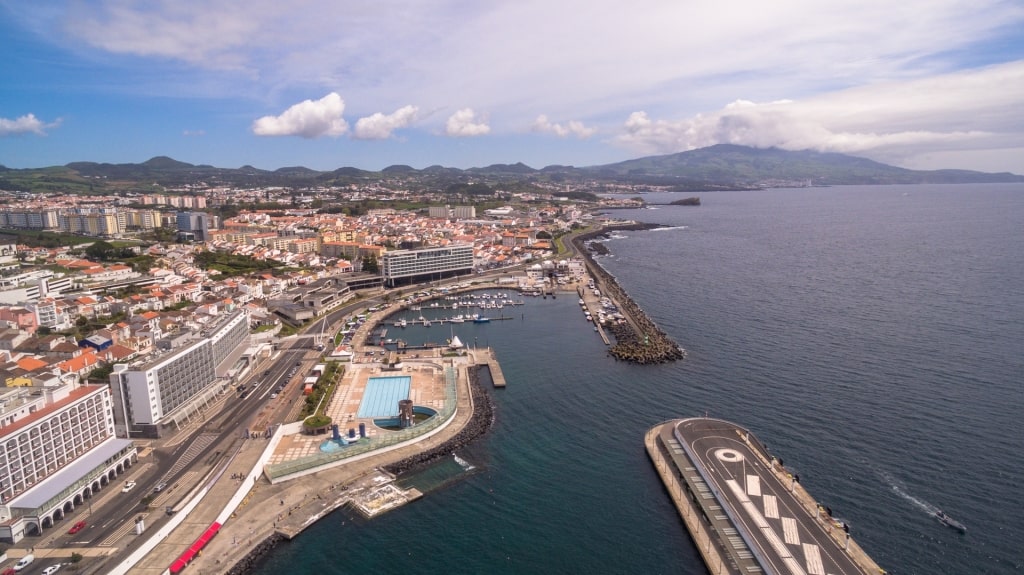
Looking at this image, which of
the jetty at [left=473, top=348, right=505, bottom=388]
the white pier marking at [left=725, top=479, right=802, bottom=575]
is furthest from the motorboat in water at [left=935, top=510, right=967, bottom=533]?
the jetty at [left=473, top=348, right=505, bottom=388]

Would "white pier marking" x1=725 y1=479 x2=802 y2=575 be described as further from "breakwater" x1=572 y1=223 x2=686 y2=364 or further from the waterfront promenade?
"breakwater" x1=572 y1=223 x2=686 y2=364

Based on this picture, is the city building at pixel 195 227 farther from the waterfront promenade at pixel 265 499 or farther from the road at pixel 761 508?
the road at pixel 761 508

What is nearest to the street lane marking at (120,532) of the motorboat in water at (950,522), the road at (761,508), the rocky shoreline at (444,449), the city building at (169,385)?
the rocky shoreline at (444,449)

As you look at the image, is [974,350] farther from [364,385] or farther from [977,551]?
[364,385]

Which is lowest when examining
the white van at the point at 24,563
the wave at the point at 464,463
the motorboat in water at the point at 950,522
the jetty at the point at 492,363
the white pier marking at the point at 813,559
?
the motorboat in water at the point at 950,522

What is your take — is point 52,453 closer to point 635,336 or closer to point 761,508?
point 761,508

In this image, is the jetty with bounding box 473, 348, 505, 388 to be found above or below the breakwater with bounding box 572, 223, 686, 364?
below

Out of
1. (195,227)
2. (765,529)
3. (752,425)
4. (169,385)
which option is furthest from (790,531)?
(195,227)
